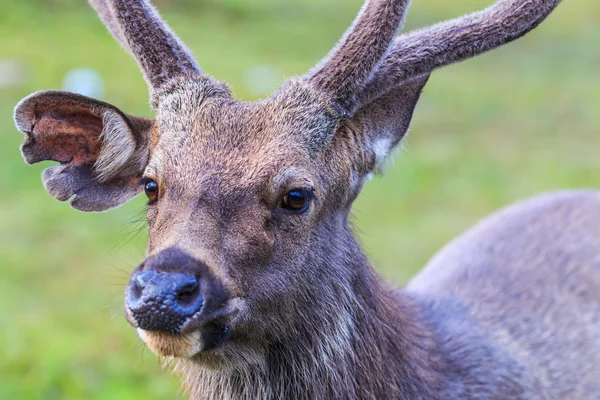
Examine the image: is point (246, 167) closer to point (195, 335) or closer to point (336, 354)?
point (195, 335)

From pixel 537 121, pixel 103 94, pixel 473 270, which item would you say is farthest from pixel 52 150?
pixel 537 121

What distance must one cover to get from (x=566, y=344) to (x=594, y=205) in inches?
42.6

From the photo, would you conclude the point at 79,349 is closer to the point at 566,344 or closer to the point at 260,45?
the point at 566,344

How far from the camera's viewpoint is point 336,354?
10.8 ft

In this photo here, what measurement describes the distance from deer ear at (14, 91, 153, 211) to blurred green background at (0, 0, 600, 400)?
0.31m

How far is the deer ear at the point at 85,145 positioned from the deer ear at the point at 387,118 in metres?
0.86

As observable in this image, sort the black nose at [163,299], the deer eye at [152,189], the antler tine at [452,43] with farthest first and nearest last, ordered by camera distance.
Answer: the antler tine at [452,43] → the deer eye at [152,189] → the black nose at [163,299]

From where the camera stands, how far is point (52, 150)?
3512mm

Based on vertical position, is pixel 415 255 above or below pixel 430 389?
above

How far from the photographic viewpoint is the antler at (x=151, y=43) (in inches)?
132

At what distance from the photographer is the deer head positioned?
2.77 m

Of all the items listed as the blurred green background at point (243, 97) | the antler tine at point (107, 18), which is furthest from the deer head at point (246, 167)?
the blurred green background at point (243, 97)

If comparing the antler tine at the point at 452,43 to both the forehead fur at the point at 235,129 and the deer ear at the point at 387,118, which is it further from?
the forehead fur at the point at 235,129

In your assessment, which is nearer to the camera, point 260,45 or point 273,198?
point 273,198
